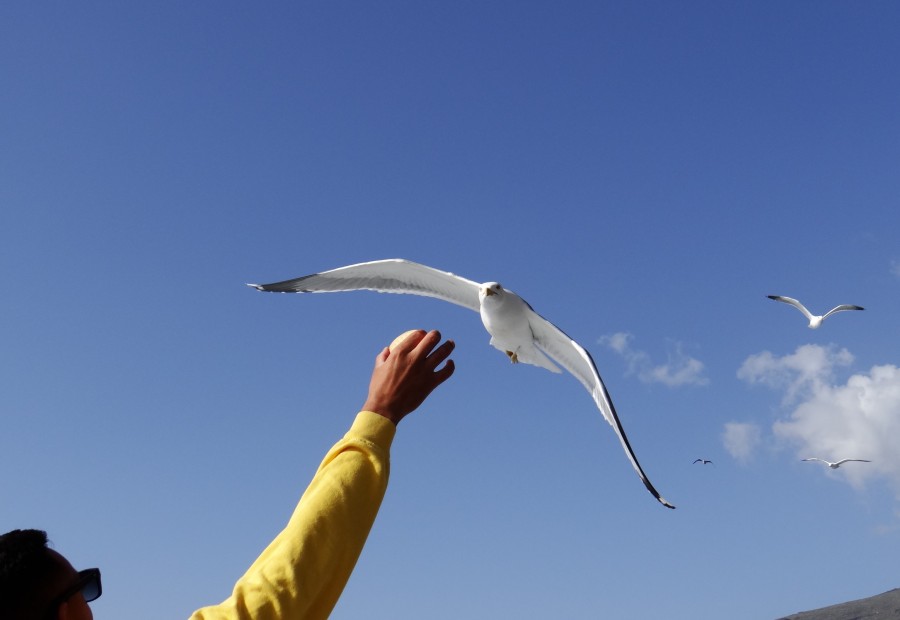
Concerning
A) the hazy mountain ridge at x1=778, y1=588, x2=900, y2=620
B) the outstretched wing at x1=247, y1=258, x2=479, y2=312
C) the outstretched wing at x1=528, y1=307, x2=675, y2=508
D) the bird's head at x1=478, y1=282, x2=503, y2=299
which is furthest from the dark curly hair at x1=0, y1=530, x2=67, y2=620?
the hazy mountain ridge at x1=778, y1=588, x2=900, y2=620

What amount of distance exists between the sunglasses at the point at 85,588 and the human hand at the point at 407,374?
997 mm

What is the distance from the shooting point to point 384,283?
14.5 m

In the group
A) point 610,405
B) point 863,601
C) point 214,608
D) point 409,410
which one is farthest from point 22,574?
point 863,601

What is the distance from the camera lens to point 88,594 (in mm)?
2590

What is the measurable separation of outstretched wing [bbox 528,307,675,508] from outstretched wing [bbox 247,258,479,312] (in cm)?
128

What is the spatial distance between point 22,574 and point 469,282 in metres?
11.5

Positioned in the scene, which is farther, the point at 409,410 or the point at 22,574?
the point at 409,410

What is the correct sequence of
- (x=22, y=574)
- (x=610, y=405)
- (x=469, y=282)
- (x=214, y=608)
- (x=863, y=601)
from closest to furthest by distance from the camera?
1. (x=22, y=574)
2. (x=214, y=608)
3. (x=610, y=405)
4. (x=469, y=282)
5. (x=863, y=601)

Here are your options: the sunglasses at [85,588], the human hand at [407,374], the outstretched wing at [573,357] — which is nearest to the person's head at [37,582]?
the sunglasses at [85,588]

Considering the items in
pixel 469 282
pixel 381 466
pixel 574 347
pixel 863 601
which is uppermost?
pixel 863 601

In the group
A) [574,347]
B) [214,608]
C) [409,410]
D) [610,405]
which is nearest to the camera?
[214,608]

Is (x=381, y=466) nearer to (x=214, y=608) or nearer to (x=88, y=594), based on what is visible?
(x=214, y=608)

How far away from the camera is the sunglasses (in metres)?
2.45

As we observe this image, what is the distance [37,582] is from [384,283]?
39.9ft
